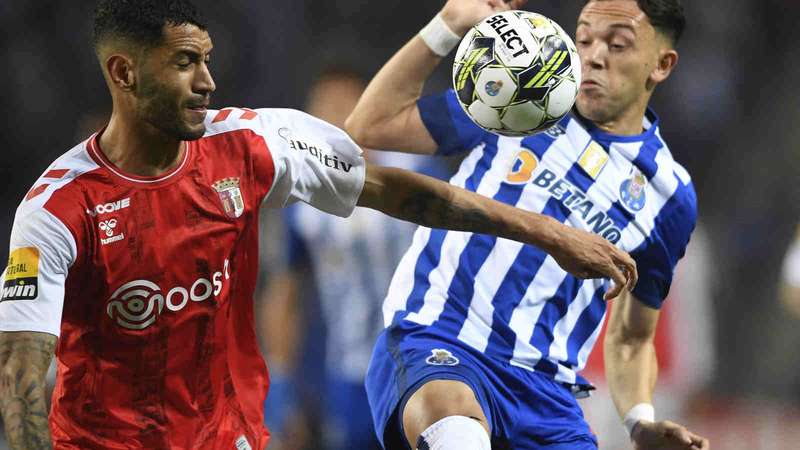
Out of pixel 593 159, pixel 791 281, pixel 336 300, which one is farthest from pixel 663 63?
pixel 791 281

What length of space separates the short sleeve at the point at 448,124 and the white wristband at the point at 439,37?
0.63ft

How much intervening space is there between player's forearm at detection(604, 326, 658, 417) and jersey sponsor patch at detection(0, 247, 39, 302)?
2582 millimetres

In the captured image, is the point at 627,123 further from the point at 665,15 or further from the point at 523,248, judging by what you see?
the point at 523,248

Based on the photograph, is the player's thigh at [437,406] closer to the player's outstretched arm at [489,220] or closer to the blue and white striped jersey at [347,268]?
the player's outstretched arm at [489,220]

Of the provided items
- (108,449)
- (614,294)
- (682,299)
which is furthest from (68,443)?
(682,299)

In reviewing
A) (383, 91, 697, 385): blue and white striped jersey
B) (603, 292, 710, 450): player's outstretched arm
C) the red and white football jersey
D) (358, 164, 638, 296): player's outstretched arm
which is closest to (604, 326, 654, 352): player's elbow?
(603, 292, 710, 450): player's outstretched arm

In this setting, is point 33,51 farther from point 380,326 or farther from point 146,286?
point 146,286

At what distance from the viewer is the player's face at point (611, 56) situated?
180 inches

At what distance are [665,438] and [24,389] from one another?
7.91 ft

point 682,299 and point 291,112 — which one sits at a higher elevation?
point 291,112

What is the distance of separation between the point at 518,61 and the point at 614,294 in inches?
32.7

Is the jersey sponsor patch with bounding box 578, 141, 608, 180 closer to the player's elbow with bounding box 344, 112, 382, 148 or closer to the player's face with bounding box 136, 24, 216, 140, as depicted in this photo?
the player's elbow with bounding box 344, 112, 382, 148

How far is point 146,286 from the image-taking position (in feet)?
11.3

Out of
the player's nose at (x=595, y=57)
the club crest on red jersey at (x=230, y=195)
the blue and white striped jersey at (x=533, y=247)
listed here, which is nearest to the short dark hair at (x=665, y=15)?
the player's nose at (x=595, y=57)
